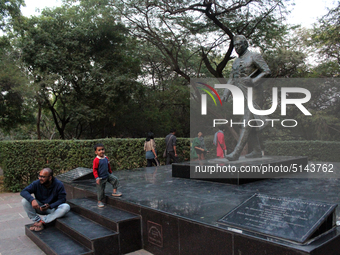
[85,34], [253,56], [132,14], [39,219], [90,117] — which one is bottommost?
[39,219]

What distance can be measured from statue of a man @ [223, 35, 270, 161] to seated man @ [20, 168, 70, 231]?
374cm

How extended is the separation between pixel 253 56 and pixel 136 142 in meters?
5.78

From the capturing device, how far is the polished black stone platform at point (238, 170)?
572 centimetres

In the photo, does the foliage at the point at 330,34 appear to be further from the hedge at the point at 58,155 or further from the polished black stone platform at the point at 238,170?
the polished black stone platform at the point at 238,170

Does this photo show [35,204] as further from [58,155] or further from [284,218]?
[58,155]

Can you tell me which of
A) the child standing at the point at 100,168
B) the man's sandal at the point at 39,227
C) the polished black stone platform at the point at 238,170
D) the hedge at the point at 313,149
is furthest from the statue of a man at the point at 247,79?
the hedge at the point at 313,149

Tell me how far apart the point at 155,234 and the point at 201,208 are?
712 mm

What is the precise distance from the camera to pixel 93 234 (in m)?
3.94

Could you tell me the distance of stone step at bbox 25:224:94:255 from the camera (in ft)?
12.2

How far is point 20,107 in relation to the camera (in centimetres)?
1380

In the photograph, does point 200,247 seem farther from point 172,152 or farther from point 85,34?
point 85,34

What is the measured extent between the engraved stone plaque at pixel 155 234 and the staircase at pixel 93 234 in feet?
0.71

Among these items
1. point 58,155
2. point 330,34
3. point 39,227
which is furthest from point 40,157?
point 330,34

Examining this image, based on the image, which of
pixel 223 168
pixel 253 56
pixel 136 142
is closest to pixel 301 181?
pixel 223 168
